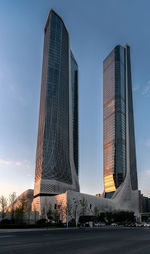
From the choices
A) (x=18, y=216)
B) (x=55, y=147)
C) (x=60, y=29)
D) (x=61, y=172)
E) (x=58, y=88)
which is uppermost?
(x=60, y=29)

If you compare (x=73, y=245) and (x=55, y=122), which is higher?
(x=55, y=122)

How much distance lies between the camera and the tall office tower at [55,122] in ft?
489

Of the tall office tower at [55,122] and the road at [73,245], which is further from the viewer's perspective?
the tall office tower at [55,122]

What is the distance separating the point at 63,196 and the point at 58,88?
252 feet

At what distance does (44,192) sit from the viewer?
144m

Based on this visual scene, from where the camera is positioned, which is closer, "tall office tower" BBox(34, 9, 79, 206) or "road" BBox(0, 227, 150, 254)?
"road" BBox(0, 227, 150, 254)

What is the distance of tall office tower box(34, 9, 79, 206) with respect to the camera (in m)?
149

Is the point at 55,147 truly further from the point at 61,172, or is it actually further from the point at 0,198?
the point at 0,198

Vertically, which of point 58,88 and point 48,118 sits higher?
point 58,88

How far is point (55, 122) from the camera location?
160750mm

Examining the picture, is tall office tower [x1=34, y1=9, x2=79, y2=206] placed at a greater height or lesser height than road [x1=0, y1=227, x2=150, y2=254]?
greater

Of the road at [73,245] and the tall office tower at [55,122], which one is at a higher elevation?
the tall office tower at [55,122]

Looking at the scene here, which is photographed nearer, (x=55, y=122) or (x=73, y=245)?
(x=73, y=245)

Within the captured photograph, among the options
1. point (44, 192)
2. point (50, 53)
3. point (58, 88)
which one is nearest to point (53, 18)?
point (50, 53)
